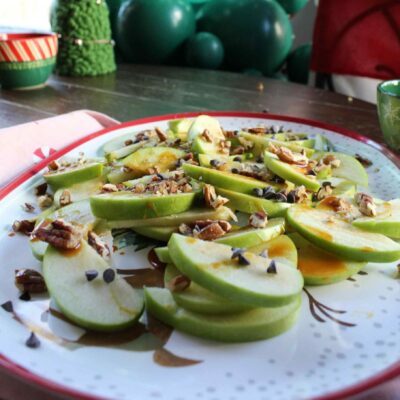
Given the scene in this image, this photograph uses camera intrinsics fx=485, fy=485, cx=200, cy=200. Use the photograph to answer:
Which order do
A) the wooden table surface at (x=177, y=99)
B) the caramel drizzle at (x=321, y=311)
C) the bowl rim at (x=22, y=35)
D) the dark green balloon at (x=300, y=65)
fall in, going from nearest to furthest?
1. the caramel drizzle at (x=321, y=311)
2. the wooden table surface at (x=177, y=99)
3. the bowl rim at (x=22, y=35)
4. the dark green balloon at (x=300, y=65)

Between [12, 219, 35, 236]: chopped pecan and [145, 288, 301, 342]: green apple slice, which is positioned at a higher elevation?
[145, 288, 301, 342]: green apple slice

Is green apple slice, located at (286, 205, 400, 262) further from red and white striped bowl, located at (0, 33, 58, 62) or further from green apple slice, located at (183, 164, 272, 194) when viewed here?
red and white striped bowl, located at (0, 33, 58, 62)

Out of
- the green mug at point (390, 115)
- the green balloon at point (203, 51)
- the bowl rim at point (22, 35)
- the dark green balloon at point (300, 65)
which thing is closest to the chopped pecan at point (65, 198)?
the green mug at point (390, 115)

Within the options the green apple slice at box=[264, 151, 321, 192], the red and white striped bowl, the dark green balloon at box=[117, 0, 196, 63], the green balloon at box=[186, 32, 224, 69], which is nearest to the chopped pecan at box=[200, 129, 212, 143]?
the green apple slice at box=[264, 151, 321, 192]

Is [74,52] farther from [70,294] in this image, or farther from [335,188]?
[70,294]

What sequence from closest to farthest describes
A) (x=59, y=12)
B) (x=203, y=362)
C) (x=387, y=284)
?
(x=203, y=362) → (x=387, y=284) → (x=59, y=12)

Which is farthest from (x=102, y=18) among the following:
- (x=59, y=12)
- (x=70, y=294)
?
(x=70, y=294)

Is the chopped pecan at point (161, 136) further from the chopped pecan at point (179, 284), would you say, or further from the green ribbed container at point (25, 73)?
→ the green ribbed container at point (25, 73)
